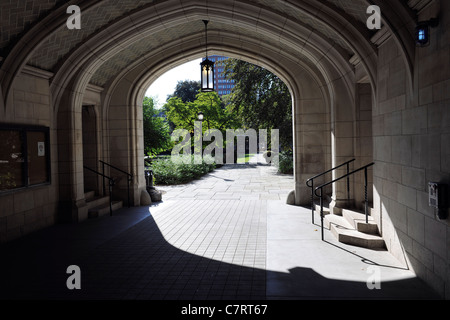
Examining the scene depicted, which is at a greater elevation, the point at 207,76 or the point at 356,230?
the point at 207,76

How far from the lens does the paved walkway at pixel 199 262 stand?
178 inches

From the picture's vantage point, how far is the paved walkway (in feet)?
14.8

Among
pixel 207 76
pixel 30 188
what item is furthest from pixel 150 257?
pixel 207 76

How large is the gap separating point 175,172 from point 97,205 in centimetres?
739

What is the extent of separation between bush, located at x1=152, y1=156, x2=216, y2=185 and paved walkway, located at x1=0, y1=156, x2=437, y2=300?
769cm

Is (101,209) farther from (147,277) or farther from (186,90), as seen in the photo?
(186,90)

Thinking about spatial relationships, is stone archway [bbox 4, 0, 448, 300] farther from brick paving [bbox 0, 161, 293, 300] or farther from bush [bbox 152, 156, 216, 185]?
bush [bbox 152, 156, 216, 185]

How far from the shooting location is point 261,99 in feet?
68.6

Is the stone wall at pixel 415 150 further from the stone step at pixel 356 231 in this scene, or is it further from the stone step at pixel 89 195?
the stone step at pixel 89 195

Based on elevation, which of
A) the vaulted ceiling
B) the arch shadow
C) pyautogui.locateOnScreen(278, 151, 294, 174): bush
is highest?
the vaulted ceiling

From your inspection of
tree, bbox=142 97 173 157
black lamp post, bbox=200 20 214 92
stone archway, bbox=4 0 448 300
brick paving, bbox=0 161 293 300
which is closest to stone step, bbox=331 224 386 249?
stone archway, bbox=4 0 448 300

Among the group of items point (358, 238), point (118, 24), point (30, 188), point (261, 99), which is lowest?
point (358, 238)

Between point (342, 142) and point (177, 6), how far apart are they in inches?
191

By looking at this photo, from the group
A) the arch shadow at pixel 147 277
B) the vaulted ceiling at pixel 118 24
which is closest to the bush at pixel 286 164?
the vaulted ceiling at pixel 118 24
